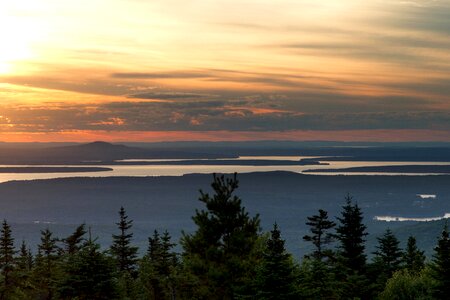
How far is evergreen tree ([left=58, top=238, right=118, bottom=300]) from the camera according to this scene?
1710 inches

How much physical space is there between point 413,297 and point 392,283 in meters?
2.30

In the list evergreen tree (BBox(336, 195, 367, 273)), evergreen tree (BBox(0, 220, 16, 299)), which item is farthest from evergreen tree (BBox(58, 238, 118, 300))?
evergreen tree (BBox(336, 195, 367, 273))

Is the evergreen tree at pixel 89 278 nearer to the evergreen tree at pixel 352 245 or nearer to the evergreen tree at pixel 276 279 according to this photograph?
the evergreen tree at pixel 276 279

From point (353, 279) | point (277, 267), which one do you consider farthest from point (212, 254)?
point (353, 279)

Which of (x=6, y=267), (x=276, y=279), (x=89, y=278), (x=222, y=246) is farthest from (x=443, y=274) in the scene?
(x=6, y=267)

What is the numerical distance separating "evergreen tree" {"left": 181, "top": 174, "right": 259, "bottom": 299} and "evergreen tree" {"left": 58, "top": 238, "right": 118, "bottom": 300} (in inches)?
197

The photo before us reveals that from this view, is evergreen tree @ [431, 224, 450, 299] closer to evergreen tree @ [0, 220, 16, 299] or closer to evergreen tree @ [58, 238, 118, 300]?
evergreen tree @ [58, 238, 118, 300]

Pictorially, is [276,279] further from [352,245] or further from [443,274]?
[352,245]

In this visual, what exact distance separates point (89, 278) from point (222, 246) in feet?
27.7

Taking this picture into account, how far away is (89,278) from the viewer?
43500mm

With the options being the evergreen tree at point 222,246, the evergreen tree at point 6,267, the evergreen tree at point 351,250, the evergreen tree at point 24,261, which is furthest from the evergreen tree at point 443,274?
the evergreen tree at point 24,261

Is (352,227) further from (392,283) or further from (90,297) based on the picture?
(90,297)

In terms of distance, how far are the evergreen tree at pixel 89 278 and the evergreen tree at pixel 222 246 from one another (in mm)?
4991

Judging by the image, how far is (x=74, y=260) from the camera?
4403cm
